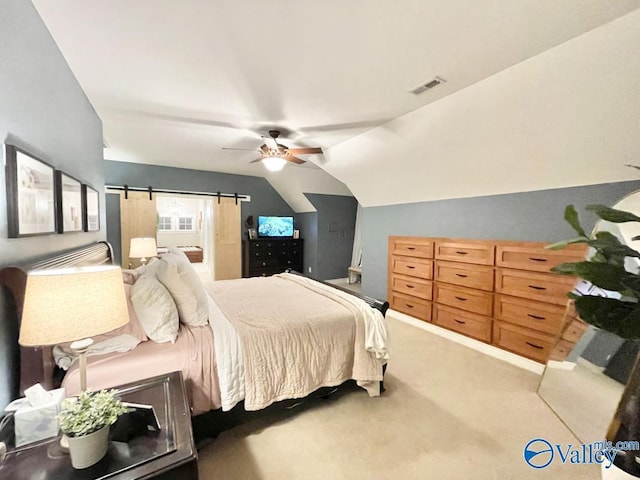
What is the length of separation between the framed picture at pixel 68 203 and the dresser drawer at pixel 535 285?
12.7ft

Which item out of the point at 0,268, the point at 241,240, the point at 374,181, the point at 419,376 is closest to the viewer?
the point at 0,268

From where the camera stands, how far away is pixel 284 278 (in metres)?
3.52

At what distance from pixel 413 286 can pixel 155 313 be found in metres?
3.37

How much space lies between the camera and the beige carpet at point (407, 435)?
5.19 feet

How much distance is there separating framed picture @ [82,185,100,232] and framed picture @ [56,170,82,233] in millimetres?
113

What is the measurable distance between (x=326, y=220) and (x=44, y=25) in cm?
531

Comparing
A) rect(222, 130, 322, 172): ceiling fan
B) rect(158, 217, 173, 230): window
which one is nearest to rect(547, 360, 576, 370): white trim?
rect(222, 130, 322, 172): ceiling fan

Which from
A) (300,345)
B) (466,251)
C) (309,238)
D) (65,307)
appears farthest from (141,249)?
(466,251)

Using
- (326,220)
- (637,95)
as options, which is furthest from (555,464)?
(326,220)

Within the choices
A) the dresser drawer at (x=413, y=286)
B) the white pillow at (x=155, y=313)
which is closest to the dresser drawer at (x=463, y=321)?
the dresser drawer at (x=413, y=286)

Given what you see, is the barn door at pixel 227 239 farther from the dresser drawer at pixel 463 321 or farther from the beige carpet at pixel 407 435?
the beige carpet at pixel 407 435

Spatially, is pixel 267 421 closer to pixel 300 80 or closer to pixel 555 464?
pixel 555 464

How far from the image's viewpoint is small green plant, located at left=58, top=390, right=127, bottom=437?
851 mm

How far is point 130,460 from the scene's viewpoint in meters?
0.90
